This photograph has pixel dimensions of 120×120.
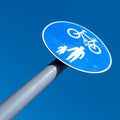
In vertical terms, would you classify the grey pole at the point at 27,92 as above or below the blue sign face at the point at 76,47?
below

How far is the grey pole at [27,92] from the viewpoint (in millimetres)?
1992

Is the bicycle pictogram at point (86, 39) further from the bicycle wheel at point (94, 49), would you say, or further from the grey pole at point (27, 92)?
the grey pole at point (27, 92)

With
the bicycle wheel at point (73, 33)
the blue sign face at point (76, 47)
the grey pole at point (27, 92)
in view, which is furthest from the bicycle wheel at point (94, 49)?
the grey pole at point (27, 92)

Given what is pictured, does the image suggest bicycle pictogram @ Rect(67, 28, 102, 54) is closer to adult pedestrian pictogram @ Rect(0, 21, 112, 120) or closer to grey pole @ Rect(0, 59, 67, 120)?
adult pedestrian pictogram @ Rect(0, 21, 112, 120)

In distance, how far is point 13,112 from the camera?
2018 mm

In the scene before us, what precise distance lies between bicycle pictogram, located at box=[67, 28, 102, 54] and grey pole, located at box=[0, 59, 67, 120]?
55 centimetres

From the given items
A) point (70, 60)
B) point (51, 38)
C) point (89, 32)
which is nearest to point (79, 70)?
point (70, 60)

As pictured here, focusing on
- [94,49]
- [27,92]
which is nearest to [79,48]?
[94,49]

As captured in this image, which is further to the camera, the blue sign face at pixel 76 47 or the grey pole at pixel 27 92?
the blue sign face at pixel 76 47

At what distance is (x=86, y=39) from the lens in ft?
9.87

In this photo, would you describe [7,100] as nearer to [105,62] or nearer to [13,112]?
[13,112]

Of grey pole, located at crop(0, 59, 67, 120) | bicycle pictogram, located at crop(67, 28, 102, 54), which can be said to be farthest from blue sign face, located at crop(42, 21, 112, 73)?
grey pole, located at crop(0, 59, 67, 120)

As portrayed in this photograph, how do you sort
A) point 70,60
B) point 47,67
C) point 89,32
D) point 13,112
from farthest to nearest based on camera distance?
point 89,32 < point 70,60 < point 47,67 < point 13,112

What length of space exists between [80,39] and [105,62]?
40cm
